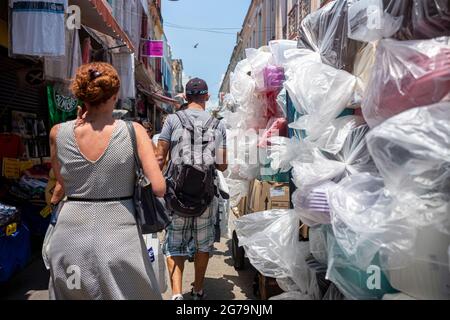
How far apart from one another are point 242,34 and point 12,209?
29.2 metres

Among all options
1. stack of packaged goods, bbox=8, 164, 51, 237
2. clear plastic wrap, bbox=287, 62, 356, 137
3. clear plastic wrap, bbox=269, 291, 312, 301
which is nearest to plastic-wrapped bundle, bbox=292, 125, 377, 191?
clear plastic wrap, bbox=287, 62, 356, 137

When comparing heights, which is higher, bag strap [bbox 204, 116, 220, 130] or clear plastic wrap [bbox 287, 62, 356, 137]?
clear plastic wrap [bbox 287, 62, 356, 137]

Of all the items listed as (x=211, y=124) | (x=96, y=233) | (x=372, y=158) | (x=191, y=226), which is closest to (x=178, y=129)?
(x=211, y=124)

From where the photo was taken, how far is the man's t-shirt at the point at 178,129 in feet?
10.7

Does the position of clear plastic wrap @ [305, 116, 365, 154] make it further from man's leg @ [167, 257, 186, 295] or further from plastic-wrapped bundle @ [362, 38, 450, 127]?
man's leg @ [167, 257, 186, 295]

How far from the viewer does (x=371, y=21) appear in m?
2.10

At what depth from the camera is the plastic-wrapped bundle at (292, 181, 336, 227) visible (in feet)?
7.57

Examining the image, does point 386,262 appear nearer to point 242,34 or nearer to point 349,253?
point 349,253

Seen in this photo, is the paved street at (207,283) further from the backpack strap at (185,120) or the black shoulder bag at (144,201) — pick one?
the black shoulder bag at (144,201)

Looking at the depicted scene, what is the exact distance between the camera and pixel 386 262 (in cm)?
179

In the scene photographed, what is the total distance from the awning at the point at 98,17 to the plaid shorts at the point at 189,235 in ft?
11.7

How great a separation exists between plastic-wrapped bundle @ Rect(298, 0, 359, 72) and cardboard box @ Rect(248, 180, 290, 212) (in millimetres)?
1145

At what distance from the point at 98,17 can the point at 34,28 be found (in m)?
2.08

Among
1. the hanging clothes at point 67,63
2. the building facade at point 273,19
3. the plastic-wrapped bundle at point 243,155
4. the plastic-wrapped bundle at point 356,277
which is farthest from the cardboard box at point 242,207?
the building facade at point 273,19
